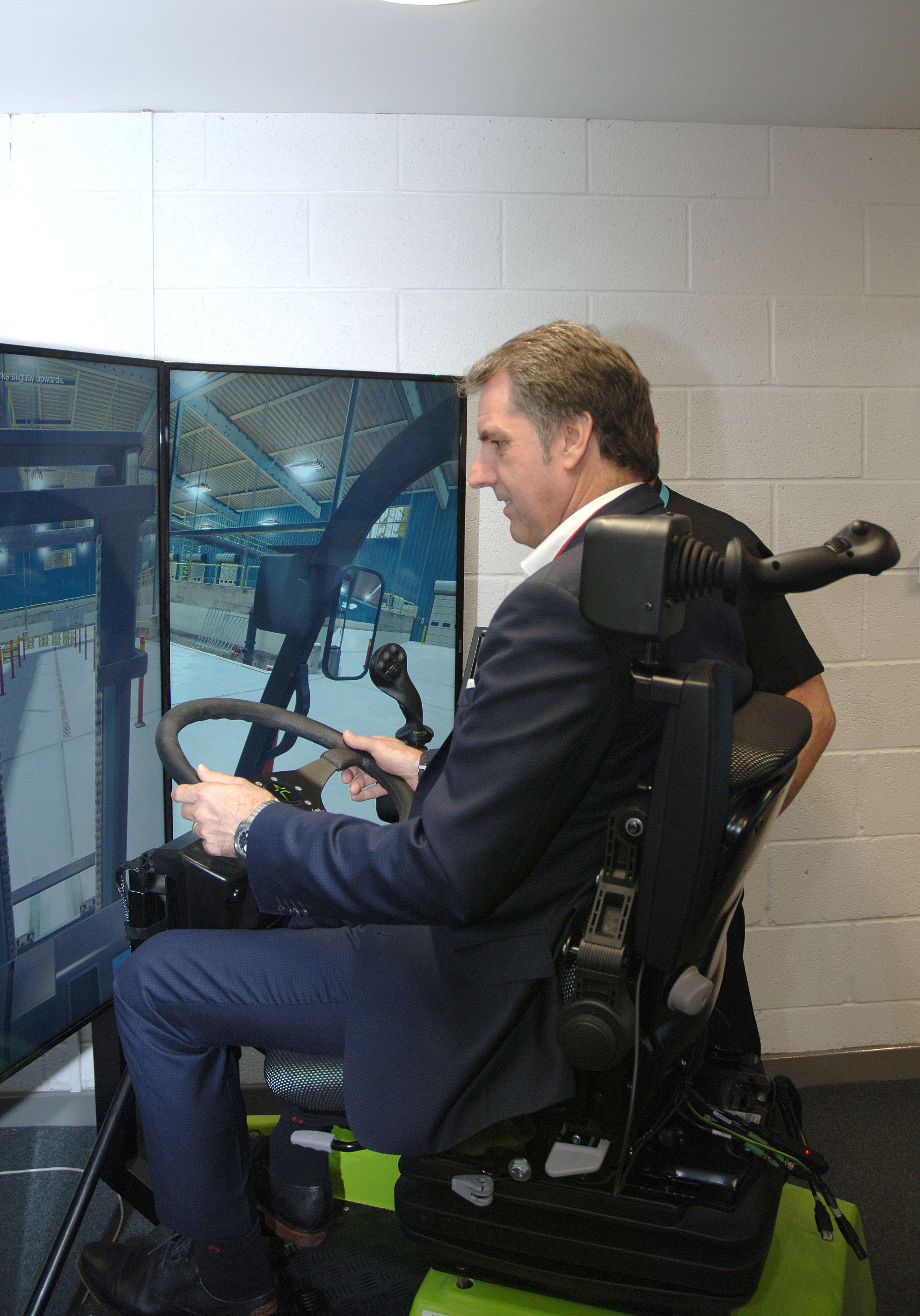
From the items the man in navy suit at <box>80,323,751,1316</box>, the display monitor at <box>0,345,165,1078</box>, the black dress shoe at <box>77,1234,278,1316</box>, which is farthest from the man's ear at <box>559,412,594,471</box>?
the black dress shoe at <box>77,1234,278,1316</box>

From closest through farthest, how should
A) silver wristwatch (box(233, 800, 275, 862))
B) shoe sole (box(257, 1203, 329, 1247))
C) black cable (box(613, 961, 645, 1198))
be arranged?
1. black cable (box(613, 961, 645, 1198))
2. silver wristwatch (box(233, 800, 275, 862))
3. shoe sole (box(257, 1203, 329, 1247))

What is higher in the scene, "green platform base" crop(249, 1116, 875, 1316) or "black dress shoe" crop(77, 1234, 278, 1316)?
"green platform base" crop(249, 1116, 875, 1316)

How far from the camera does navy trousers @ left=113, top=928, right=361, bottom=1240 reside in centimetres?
127

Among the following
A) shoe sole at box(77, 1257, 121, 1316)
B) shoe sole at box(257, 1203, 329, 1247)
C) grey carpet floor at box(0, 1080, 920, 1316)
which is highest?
shoe sole at box(257, 1203, 329, 1247)

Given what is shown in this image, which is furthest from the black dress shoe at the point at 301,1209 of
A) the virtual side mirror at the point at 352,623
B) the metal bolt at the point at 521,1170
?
the virtual side mirror at the point at 352,623

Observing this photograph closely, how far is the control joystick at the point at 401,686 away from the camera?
1481mm

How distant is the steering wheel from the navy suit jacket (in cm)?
24

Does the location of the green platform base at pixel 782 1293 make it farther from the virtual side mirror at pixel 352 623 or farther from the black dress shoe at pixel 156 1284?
the virtual side mirror at pixel 352 623

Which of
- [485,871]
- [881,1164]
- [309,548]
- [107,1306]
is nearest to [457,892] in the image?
[485,871]

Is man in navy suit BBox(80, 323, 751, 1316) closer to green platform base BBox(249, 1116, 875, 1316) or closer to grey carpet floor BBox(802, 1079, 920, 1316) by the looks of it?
green platform base BBox(249, 1116, 875, 1316)

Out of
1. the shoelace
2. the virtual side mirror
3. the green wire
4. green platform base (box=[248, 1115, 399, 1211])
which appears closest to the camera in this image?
the green wire

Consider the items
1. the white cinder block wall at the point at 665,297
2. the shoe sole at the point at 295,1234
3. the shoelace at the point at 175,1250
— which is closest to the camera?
the shoelace at the point at 175,1250

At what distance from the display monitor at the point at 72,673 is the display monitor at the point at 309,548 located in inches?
3.7

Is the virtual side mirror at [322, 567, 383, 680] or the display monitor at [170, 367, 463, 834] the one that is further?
the virtual side mirror at [322, 567, 383, 680]
